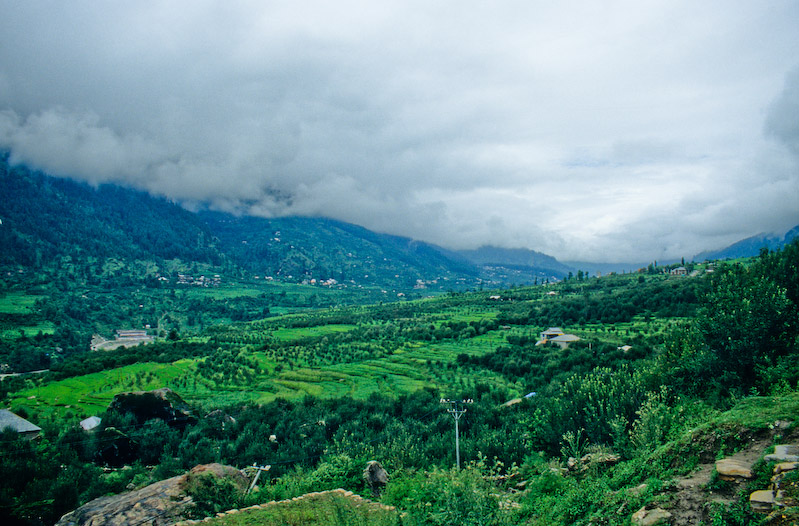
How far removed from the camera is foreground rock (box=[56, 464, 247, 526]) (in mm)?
13219

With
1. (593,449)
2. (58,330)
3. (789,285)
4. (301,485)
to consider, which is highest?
(789,285)

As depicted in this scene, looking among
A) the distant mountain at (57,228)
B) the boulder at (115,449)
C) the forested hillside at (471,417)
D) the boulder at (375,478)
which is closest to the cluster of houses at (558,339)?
the forested hillside at (471,417)

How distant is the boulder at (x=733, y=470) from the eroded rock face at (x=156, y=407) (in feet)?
112

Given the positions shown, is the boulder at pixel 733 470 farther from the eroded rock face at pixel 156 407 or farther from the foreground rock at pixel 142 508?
the eroded rock face at pixel 156 407

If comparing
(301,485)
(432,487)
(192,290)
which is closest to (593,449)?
(432,487)

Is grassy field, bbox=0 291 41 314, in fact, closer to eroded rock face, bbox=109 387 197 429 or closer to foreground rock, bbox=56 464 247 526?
eroded rock face, bbox=109 387 197 429

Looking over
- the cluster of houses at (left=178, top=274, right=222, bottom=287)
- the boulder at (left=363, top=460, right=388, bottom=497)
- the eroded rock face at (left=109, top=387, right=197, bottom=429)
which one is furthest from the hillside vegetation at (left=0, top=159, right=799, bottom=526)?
the cluster of houses at (left=178, top=274, right=222, bottom=287)

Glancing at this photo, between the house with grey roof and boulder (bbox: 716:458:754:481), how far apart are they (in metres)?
37.4

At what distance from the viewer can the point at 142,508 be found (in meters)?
13.7

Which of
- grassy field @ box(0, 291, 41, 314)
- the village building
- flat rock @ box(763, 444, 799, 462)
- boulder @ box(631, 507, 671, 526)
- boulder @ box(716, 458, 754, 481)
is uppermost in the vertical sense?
flat rock @ box(763, 444, 799, 462)

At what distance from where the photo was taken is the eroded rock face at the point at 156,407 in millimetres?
31367

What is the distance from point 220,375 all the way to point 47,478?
28.0 metres

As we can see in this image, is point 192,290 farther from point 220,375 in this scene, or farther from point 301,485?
point 301,485

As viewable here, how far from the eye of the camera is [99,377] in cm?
4572
